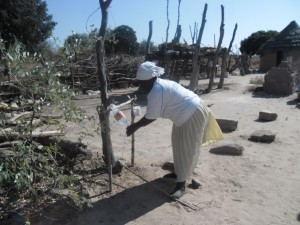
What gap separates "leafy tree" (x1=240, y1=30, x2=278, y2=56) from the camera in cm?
3522

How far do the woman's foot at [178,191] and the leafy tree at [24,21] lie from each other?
1467 centimetres

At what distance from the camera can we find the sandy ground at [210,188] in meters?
3.77

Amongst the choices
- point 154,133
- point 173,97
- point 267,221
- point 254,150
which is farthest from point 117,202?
point 154,133

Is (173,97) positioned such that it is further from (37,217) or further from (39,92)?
(37,217)

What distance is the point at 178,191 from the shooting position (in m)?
4.13

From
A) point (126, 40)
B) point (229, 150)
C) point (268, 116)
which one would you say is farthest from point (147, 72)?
point (126, 40)

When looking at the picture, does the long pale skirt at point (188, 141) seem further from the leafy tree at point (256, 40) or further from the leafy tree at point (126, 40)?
the leafy tree at point (256, 40)

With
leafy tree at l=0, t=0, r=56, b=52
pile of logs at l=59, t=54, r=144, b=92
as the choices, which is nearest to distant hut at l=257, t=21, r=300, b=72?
pile of logs at l=59, t=54, r=144, b=92

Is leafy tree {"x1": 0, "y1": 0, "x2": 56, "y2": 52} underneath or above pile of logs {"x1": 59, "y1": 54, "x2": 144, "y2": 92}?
above

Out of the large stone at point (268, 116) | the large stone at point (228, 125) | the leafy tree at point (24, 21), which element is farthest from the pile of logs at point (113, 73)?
the large stone at point (228, 125)

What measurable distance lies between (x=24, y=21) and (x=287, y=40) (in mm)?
15151

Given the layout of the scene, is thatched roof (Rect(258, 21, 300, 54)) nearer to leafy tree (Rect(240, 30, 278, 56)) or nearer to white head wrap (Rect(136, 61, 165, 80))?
leafy tree (Rect(240, 30, 278, 56))

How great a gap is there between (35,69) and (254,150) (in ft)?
13.2

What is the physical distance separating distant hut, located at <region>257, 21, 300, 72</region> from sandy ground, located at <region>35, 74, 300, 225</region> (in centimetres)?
1649
